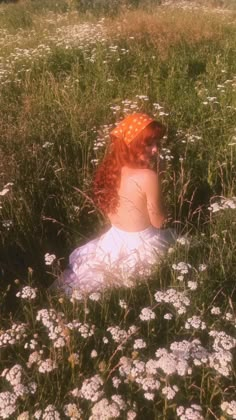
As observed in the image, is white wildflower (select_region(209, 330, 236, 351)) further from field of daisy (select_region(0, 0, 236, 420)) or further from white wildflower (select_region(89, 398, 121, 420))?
white wildflower (select_region(89, 398, 121, 420))

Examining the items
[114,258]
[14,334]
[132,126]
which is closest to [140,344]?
[14,334]

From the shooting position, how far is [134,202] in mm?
3037

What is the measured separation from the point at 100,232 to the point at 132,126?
3.07 feet

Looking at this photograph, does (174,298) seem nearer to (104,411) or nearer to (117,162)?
(104,411)

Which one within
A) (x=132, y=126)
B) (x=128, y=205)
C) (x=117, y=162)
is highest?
(x=132, y=126)

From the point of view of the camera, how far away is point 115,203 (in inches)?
125

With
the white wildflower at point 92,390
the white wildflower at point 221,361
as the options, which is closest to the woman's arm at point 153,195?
the white wildflower at point 221,361

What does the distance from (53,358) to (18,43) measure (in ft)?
21.2

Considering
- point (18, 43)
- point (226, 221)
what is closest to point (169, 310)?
point (226, 221)

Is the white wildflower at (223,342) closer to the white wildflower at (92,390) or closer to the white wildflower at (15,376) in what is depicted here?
the white wildflower at (92,390)

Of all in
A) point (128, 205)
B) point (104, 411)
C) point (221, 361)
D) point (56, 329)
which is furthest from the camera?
point (128, 205)

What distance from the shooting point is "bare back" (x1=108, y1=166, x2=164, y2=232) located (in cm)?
296

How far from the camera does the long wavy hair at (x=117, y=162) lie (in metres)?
2.92

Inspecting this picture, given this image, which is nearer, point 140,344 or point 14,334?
point 140,344
